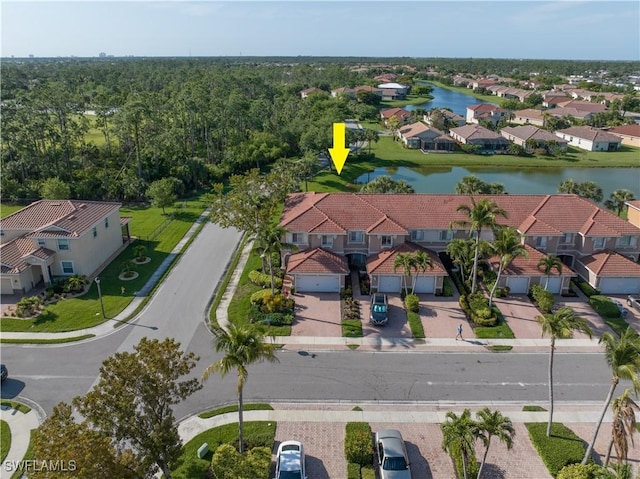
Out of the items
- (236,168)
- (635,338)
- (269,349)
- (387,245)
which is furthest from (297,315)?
(236,168)

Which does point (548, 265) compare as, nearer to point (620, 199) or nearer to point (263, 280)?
point (263, 280)

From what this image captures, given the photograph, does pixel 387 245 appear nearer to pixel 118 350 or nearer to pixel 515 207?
pixel 515 207

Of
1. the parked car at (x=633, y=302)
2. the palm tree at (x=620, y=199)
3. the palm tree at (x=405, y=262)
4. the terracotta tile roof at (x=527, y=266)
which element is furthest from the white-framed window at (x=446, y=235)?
the palm tree at (x=620, y=199)

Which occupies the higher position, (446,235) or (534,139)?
(534,139)

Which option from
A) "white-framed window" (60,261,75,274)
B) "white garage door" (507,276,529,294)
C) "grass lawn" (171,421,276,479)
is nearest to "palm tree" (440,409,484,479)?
"grass lawn" (171,421,276,479)

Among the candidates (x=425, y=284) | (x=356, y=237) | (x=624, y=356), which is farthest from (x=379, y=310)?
(x=624, y=356)

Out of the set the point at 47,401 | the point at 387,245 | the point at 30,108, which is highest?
the point at 30,108

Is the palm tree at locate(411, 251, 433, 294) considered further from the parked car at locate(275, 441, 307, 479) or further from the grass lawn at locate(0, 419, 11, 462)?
the grass lawn at locate(0, 419, 11, 462)
